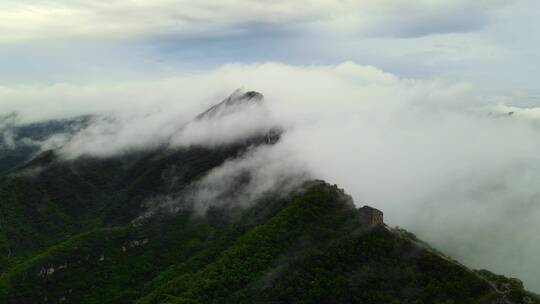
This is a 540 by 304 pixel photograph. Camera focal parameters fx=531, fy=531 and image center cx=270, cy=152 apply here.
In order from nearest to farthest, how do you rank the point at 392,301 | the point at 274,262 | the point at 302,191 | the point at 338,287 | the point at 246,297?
the point at 392,301 → the point at 338,287 → the point at 246,297 → the point at 274,262 → the point at 302,191

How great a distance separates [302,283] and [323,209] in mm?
33037

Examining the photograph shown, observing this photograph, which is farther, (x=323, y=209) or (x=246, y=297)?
(x=323, y=209)

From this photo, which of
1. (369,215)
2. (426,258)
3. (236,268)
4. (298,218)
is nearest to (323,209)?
(298,218)

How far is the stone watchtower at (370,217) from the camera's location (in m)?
148

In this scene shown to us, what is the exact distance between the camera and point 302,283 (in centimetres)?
13875

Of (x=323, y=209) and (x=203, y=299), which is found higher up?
(x=323, y=209)

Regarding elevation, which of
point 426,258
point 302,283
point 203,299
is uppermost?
point 426,258

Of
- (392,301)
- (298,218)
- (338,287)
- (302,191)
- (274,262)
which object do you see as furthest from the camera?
(302,191)

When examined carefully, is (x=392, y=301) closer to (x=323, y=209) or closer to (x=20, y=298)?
(x=323, y=209)

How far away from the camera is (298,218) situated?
552 feet

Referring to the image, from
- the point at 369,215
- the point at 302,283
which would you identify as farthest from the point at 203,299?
the point at 369,215

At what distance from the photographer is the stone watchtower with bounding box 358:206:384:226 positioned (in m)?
148

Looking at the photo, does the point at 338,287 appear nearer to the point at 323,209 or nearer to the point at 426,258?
the point at 426,258

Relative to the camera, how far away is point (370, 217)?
149625mm
